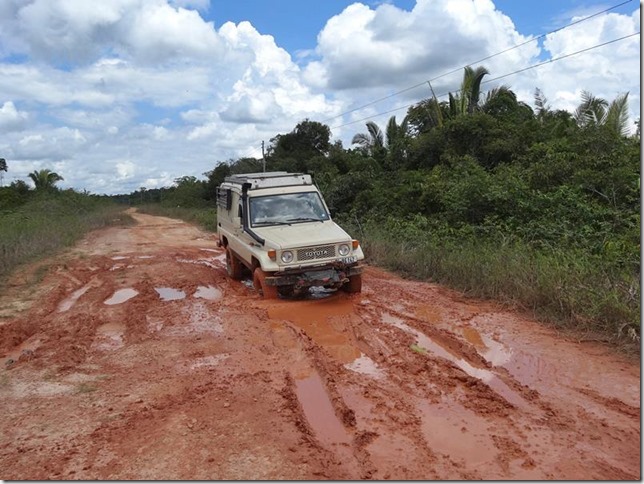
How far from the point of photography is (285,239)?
9031 millimetres

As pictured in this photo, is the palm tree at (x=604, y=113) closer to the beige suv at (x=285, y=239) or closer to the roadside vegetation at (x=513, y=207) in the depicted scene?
the roadside vegetation at (x=513, y=207)

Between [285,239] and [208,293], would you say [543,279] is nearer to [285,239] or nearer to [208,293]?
[285,239]

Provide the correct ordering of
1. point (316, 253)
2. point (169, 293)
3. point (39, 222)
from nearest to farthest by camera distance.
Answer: point (316, 253), point (169, 293), point (39, 222)

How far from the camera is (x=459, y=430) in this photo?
424cm

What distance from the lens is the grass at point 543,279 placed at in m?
6.64

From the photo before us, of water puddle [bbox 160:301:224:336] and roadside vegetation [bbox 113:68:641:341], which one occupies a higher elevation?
roadside vegetation [bbox 113:68:641:341]

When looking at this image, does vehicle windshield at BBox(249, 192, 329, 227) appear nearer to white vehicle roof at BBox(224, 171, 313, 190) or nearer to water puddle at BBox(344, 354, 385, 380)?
white vehicle roof at BBox(224, 171, 313, 190)

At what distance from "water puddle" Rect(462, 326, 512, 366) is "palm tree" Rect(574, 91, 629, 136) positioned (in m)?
13.7

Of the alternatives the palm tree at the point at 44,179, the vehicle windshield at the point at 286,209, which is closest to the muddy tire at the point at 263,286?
the vehicle windshield at the point at 286,209

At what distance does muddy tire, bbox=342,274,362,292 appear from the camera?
363 inches

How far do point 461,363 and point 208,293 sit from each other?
583 cm

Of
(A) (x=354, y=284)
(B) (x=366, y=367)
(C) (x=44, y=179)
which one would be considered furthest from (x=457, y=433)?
(C) (x=44, y=179)

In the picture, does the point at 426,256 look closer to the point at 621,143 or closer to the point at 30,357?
the point at 621,143

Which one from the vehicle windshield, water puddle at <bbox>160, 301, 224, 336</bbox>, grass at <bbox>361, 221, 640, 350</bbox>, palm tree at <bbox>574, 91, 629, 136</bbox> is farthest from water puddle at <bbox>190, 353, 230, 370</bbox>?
palm tree at <bbox>574, 91, 629, 136</bbox>
